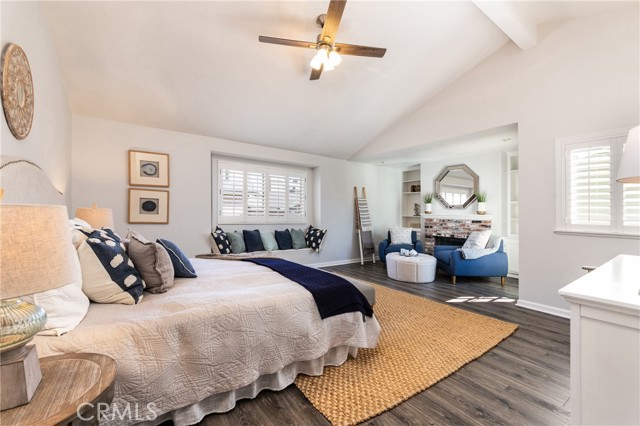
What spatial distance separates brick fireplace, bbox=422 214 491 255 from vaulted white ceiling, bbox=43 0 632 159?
2488 mm

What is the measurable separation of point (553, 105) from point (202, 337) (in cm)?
426

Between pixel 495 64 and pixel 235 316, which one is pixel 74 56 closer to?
pixel 235 316

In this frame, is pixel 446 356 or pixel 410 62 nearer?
pixel 446 356

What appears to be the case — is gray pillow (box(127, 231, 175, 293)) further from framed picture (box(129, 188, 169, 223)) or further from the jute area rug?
framed picture (box(129, 188, 169, 223))

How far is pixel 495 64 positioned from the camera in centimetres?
378

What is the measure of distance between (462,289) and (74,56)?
18.6 ft

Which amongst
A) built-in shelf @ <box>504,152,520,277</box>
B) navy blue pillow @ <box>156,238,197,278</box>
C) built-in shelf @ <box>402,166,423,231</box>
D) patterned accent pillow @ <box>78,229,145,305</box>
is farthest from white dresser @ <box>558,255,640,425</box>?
built-in shelf @ <box>402,166,423,231</box>

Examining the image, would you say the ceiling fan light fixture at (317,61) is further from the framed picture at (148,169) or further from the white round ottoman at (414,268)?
the white round ottoman at (414,268)

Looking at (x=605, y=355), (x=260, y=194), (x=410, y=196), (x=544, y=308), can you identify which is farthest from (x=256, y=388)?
(x=410, y=196)

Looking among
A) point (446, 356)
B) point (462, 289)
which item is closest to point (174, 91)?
point (446, 356)

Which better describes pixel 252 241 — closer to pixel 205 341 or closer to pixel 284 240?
pixel 284 240

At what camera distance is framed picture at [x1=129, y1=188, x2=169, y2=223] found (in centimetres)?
397

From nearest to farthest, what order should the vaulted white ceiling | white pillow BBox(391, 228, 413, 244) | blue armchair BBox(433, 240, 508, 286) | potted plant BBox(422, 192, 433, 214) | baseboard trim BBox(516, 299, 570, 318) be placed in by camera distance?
the vaulted white ceiling, baseboard trim BBox(516, 299, 570, 318), blue armchair BBox(433, 240, 508, 286), white pillow BBox(391, 228, 413, 244), potted plant BBox(422, 192, 433, 214)

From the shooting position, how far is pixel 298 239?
5.76m
